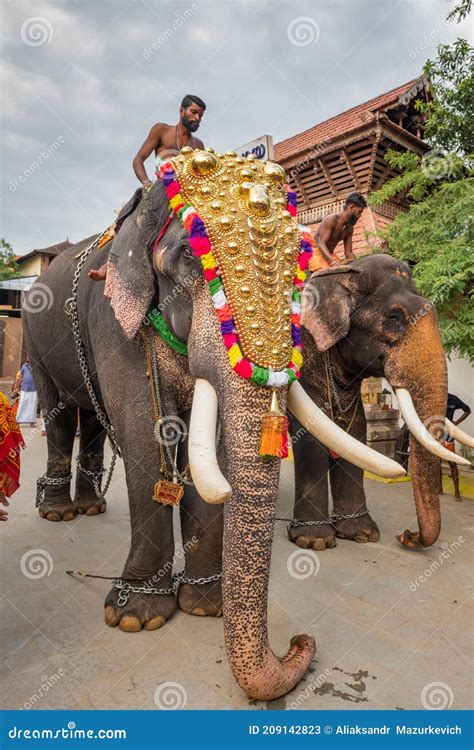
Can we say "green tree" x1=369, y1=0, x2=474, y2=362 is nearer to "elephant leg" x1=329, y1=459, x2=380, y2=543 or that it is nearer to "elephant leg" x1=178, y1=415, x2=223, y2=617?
"elephant leg" x1=329, y1=459, x2=380, y2=543

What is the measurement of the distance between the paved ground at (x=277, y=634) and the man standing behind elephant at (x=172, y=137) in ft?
8.54

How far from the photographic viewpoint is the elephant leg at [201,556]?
263 centimetres

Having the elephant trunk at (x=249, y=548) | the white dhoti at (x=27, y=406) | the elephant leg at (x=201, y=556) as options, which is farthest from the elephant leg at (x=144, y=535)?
the white dhoti at (x=27, y=406)

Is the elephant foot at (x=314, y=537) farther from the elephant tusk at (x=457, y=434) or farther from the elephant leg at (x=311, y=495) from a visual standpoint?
the elephant tusk at (x=457, y=434)

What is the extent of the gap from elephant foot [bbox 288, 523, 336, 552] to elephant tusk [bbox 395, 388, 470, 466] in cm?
101

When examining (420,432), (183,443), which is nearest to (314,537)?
(420,432)

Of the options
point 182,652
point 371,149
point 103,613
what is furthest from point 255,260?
point 371,149

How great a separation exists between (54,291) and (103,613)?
2428 millimetres

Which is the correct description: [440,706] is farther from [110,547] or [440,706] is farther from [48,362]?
[48,362]

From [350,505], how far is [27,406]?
363 inches

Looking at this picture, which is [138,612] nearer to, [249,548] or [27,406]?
[249,548]

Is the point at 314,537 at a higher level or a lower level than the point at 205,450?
lower

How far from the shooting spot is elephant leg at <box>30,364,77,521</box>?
4297mm

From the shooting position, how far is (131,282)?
8.30 ft
